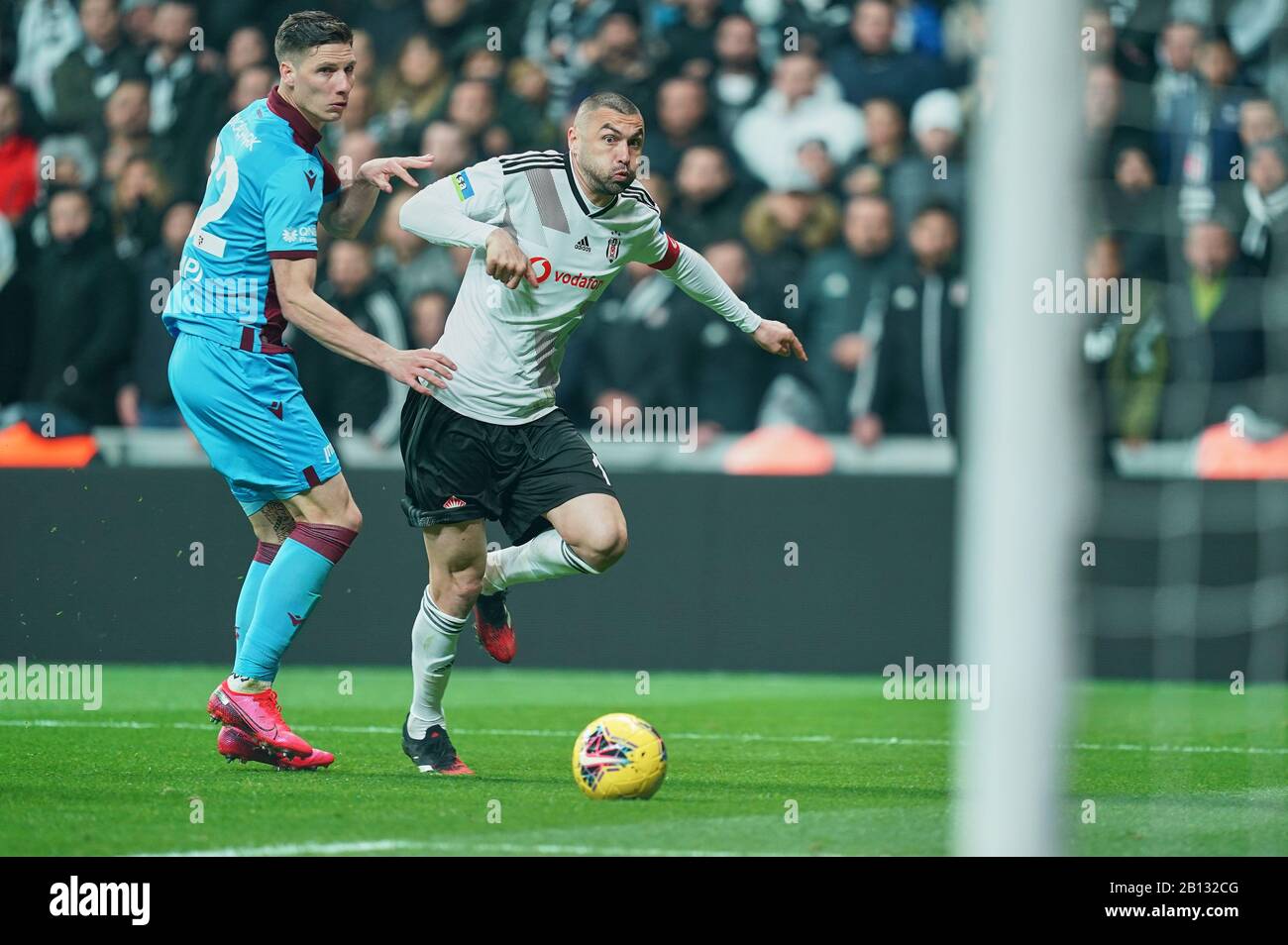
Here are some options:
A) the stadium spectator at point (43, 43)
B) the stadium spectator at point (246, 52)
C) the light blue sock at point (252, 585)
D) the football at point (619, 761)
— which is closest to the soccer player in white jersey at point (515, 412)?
the light blue sock at point (252, 585)

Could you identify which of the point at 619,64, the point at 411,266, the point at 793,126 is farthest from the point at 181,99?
the point at 793,126

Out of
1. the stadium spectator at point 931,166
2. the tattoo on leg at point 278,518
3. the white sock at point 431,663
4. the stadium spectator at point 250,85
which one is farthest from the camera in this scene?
the stadium spectator at point 250,85

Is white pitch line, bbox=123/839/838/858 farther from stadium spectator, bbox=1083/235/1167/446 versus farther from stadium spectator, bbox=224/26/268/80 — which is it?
stadium spectator, bbox=224/26/268/80

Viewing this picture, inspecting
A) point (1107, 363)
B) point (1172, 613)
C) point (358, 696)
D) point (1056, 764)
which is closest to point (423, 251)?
point (358, 696)

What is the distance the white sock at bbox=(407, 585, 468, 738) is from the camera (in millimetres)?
6359

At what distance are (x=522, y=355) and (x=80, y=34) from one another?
5.56 metres

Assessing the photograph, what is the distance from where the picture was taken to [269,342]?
638 cm

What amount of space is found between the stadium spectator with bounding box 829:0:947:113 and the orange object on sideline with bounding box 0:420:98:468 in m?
4.45

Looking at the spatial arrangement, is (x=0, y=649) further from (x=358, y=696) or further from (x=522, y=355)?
(x=522, y=355)

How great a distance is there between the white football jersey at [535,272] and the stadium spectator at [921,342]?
3.15 meters

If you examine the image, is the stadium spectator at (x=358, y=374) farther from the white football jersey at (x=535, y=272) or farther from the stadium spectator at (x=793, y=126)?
the white football jersey at (x=535, y=272)

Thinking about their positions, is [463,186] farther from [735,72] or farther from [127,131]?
[127,131]

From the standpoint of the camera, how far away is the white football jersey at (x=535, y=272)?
6.29 meters

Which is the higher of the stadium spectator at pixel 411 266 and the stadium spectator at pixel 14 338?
the stadium spectator at pixel 411 266
